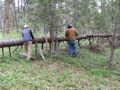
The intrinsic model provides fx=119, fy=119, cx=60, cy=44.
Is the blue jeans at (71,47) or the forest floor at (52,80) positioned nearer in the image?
the forest floor at (52,80)

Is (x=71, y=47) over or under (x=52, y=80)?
over

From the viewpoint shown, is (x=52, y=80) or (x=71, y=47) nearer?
(x=52, y=80)

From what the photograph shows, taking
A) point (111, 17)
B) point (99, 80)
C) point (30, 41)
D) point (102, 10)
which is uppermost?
point (102, 10)

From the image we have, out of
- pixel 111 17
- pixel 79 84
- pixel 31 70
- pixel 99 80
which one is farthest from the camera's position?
pixel 111 17

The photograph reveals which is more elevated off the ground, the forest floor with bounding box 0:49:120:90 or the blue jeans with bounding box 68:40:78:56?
the blue jeans with bounding box 68:40:78:56

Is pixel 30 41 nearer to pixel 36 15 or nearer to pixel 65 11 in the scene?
pixel 36 15

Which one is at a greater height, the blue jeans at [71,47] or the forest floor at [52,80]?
the blue jeans at [71,47]

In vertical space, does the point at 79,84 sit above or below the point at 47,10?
below

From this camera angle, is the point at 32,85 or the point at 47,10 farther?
the point at 47,10

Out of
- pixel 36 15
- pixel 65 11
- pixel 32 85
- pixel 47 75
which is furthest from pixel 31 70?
pixel 65 11

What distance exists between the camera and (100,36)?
1149 cm

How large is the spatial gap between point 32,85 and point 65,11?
4707 mm

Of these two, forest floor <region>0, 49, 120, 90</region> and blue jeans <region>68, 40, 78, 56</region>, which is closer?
forest floor <region>0, 49, 120, 90</region>

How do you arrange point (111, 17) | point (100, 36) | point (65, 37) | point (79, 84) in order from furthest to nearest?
point (100, 36) < point (65, 37) < point (111, 17) < point (79, 84)
